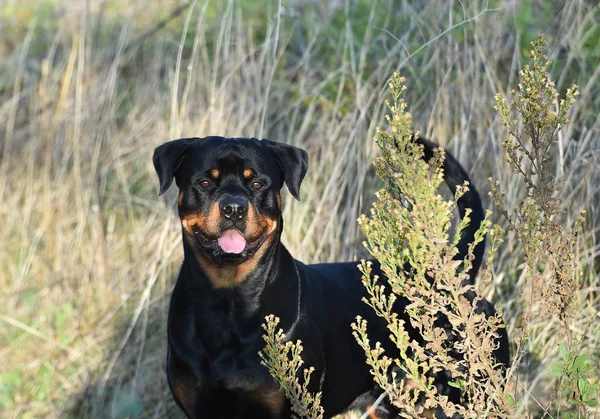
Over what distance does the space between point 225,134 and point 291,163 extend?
1503mm

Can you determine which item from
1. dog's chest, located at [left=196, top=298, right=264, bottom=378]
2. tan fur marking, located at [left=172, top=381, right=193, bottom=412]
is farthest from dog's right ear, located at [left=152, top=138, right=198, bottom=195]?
tan fur marking, located at [left=172, top=381, right=193, bottom=412]

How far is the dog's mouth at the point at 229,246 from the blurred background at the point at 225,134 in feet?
3.86

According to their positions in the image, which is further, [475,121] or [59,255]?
[59,255]

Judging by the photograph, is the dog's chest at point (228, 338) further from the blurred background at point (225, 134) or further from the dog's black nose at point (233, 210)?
the blurred background at point (225, 134)

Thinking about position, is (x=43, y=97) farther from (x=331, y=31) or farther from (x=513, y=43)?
(x=513, y=43)

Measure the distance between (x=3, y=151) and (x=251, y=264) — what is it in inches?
145

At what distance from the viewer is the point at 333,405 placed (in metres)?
3.59

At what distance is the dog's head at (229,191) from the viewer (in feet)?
10.8

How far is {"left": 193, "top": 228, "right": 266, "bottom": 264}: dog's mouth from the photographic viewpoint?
3.29 m

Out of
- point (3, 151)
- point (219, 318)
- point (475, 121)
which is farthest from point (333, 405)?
point (3, 151)

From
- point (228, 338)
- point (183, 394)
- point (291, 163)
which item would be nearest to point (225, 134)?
point (291, 163)

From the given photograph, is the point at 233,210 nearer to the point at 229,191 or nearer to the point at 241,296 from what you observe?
the point at 229,191

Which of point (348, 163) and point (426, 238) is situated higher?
point (426, 238)

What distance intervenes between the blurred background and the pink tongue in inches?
46.6
